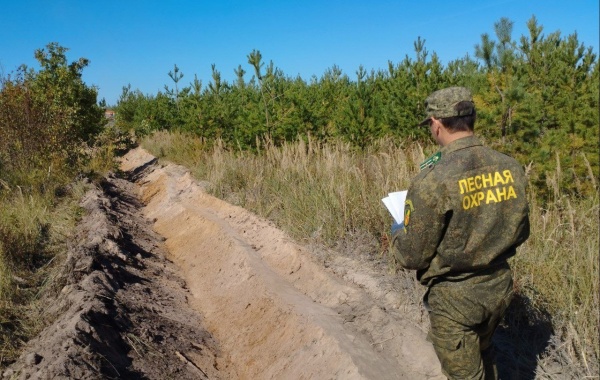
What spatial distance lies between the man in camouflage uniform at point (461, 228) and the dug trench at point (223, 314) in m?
1.17

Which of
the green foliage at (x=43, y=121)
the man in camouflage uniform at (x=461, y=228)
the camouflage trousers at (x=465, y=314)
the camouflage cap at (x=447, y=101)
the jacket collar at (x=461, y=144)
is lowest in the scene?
the camouflage trousers at (x=465, y=314)

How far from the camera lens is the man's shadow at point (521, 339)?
373cm

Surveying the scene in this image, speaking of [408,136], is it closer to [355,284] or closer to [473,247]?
[355,284]

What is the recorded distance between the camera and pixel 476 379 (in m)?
2.84

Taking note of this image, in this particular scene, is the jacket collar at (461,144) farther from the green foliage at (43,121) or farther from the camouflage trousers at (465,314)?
the green foliage at (43,121)

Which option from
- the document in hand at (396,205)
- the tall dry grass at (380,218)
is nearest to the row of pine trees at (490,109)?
the tall dry grass at (380,218)

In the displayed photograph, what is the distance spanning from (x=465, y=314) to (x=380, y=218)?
11.2 ft

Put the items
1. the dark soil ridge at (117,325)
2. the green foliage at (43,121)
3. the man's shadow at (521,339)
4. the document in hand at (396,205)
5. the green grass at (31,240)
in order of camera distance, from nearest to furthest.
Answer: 1. the document in hand at (396,205)
2. the man's shadow at (521,339)
3. the dark soil ridge at (117,325)
4. the green grass at (31,240)
5. the green foliage at (43,121)

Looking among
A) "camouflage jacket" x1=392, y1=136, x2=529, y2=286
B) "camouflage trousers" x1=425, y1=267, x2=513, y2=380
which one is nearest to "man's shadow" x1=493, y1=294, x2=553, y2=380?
"camouflage trousers" x1=425, y1=267, x2=513, y2=380

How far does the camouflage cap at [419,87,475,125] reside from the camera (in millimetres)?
2662

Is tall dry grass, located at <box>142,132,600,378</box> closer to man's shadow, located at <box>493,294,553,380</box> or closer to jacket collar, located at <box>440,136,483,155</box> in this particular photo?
man's shadow, located at <box>493,294,553,380</box>

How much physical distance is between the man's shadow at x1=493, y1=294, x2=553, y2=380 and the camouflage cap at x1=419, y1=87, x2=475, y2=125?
6.87ft

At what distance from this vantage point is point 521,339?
13.2 ft

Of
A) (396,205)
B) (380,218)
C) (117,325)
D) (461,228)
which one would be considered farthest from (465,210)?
(117,325)
